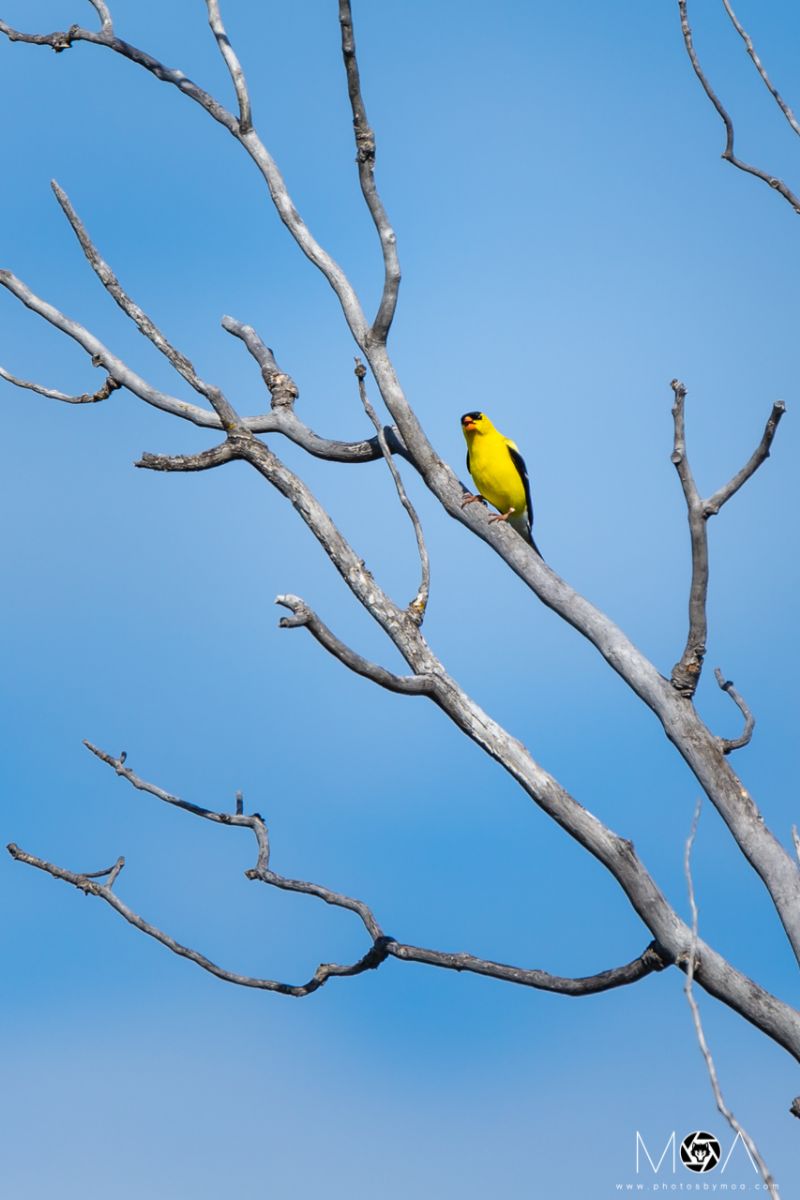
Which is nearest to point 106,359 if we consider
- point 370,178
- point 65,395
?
point 65,395

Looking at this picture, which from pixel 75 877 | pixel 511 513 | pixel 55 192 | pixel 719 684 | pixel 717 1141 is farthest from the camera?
pixel 511 513

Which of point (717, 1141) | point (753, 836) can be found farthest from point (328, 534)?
point (717, 1141)

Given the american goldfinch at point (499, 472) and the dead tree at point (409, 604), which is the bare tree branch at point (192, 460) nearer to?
the dead tree at point (409, 604)

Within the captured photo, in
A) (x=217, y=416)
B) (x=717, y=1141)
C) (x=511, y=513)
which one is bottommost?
(x=717, y=1141)

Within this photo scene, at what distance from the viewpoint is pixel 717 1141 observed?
6.04 m

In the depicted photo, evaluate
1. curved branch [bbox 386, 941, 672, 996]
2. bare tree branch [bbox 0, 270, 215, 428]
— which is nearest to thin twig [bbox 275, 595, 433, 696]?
curved branch [bbox 386, 941, 672, 996]

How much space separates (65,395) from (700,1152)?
545 cm

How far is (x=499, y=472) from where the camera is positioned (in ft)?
36.7

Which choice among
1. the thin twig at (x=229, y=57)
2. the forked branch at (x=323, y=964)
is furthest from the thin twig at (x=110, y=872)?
the thin twig at (x=229, y=57)

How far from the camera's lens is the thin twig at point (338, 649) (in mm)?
6090

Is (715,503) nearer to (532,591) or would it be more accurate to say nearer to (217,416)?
(532,591)

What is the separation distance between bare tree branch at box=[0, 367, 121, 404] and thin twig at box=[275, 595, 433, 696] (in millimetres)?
2638

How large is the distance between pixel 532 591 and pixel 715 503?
1.26 m

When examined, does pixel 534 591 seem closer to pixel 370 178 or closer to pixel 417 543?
pixel 417 543
